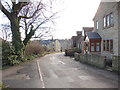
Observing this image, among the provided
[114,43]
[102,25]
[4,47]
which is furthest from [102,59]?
[4,47]

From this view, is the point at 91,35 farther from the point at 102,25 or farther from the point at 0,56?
the point at 0,56

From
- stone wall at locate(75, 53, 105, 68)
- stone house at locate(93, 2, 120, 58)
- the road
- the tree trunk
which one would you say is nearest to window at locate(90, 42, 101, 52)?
stone house at locate(93, 2, 120, 58)

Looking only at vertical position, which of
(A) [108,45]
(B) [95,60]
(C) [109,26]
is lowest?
(B) [95,60]

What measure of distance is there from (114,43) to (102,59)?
461 cm

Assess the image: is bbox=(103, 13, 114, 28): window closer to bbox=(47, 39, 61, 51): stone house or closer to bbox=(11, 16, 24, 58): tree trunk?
bbox=(11, 16, 24, 58): tree trunk

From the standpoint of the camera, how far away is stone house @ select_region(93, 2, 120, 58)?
17.7 metres

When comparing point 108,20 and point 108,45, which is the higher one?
point 108,20

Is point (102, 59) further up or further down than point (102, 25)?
further down

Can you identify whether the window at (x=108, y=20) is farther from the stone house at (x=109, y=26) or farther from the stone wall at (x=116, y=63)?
the stone wall at (x=116, y=63)

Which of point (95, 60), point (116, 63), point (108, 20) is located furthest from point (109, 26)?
point (116, 63)

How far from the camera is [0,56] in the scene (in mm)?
18453

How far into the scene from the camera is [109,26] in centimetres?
1978

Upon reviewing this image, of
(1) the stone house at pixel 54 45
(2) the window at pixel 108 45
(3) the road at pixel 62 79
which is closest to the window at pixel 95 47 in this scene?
(2) the window at pixel 108 45

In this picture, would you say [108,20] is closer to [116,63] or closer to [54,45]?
[116,63]
